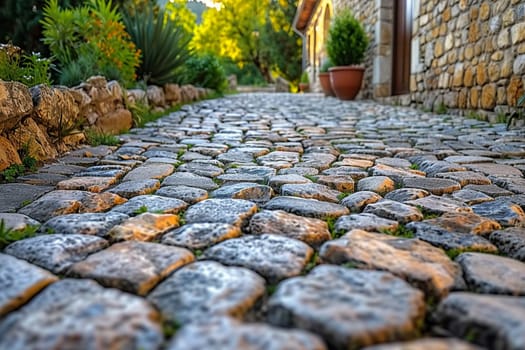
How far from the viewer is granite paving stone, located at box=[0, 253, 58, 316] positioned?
2.88ft

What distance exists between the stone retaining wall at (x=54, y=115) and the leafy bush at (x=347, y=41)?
4.84 m

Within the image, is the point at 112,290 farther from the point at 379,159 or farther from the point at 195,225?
the point at 379,159

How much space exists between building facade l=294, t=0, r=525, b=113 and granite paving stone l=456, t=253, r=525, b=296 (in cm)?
310

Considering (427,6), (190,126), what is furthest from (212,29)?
(190,126)

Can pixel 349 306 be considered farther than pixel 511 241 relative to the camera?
No

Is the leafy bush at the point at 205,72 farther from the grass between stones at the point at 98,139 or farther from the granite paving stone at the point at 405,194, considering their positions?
the granite paving stone at the point at 405,194

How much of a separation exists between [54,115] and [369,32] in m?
6.65

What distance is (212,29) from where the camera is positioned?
20406mm

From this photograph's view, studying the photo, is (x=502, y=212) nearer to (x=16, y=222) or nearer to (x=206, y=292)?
(x=206, y=292)

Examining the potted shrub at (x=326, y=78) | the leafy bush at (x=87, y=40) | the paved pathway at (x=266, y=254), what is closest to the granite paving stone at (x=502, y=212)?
the paved pathway at (x=266, y=254)

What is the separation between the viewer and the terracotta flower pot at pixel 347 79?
789 centimetres

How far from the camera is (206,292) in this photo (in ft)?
3.05

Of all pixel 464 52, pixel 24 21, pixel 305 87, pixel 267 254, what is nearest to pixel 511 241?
pixel 267 254

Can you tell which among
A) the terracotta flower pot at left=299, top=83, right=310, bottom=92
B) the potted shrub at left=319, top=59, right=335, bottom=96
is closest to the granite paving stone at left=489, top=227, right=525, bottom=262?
the potted shrub at left=319, top=59, right=335, bottom=96
